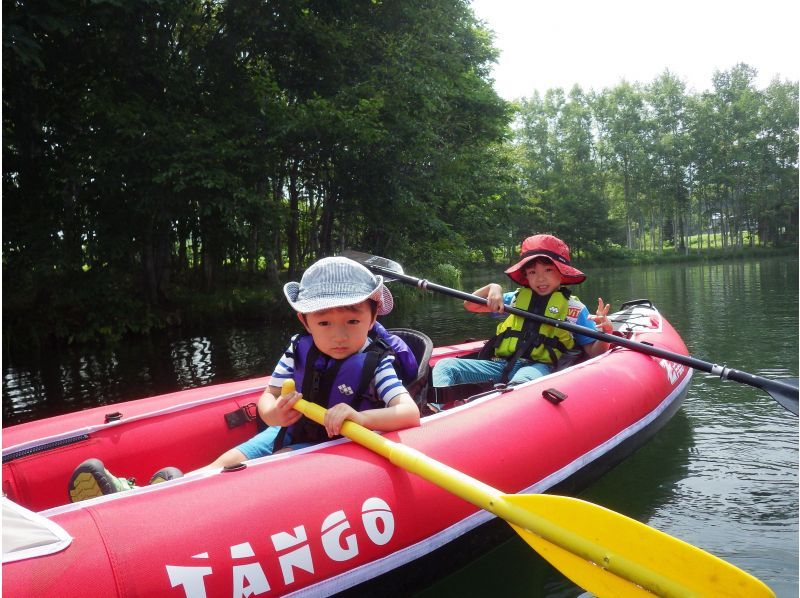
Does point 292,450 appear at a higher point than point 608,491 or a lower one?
higher

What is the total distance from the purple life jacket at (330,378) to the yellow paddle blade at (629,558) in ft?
2.25

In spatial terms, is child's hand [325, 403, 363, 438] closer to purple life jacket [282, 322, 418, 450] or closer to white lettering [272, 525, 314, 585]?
purple life jacket [282, 322, 418, 450]

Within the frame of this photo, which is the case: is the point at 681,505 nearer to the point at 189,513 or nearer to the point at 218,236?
the point at 189,513

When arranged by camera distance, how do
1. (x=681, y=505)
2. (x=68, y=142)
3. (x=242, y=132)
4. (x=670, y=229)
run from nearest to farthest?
(x=681, y=505) < (x=68, y=142) < (x=242, y=132) < (x=670, y=229)

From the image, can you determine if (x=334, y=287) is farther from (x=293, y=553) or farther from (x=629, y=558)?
(x=629, y=558)

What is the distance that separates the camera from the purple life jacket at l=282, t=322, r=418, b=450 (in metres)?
2.33

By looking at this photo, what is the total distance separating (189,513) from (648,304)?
4.76 meters

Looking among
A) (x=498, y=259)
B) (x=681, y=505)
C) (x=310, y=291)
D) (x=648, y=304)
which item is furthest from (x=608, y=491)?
(x=498, y=259)

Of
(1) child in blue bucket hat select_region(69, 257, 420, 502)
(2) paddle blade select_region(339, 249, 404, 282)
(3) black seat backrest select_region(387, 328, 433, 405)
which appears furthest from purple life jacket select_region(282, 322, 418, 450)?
(2) paddle blade select_region(339, 249, 404, 282)

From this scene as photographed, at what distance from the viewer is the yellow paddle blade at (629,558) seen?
1.62 m

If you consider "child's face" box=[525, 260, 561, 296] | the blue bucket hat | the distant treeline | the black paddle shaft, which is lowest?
the black paddle shaft

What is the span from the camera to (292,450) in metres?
2.34

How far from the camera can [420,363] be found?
2.88 meters

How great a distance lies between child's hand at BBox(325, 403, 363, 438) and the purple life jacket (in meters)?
0.13
